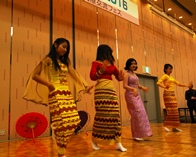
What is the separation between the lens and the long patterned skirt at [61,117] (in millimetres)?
1845

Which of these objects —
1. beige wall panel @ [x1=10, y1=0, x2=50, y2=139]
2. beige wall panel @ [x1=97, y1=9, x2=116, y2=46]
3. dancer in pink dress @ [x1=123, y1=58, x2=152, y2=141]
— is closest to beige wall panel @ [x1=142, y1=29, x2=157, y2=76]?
beige wall panel @ [x1=97, y1=9, x2=116, y2=46]

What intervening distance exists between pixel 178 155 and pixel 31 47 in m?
3.52

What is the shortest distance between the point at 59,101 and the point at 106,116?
0.74m

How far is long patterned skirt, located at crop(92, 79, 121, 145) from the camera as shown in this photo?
94.2 inches

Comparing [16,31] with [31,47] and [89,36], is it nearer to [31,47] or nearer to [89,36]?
[31,47]

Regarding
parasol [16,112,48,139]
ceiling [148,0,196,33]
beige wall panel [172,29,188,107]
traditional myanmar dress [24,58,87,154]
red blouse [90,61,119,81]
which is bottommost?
parasol [16,112,48,139]

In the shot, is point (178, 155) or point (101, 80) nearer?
point (178, 155)

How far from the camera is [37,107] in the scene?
4.30m

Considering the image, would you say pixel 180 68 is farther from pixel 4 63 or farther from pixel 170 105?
pixel 4 63

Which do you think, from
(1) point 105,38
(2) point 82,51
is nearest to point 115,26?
(1) point 105,38

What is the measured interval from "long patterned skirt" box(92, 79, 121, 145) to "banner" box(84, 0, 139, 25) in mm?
2623

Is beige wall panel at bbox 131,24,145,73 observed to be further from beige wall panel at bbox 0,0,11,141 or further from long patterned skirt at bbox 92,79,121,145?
long patterned skirt at bbox 92,79,121,145

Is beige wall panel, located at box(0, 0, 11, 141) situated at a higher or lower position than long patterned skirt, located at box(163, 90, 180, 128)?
higher

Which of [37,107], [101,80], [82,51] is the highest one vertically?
[82,51]
